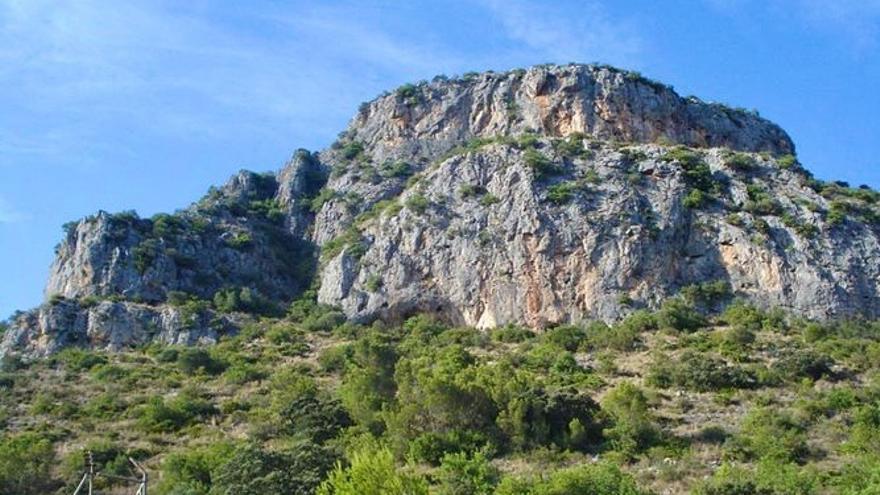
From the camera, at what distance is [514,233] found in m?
63.8

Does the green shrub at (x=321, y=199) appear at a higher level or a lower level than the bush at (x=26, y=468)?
higher

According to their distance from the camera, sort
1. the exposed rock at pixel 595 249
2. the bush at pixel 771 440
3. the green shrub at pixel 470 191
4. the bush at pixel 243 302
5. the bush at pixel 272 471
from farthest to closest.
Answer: the green shrub at pixel 470 191
the bush at pixel 243 302
the exposed rock at pixel 595 249
the bush at pixel 771 440
the bush at pixel 272 471

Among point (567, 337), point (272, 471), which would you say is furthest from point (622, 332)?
point (272, 471)

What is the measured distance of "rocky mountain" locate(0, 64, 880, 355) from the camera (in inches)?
2365

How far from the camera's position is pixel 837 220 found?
6178 cm

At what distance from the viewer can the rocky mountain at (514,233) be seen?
60062 mm

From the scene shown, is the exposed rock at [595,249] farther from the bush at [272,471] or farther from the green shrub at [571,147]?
the bush at [272,471]

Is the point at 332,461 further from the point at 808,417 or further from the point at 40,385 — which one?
the point at 40,385

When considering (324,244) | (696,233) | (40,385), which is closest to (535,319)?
(696,233)

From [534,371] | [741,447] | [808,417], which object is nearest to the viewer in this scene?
[741,447]

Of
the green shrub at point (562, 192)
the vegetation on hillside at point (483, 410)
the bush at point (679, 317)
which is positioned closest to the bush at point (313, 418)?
the vegetation on hillside at point (483, 410)

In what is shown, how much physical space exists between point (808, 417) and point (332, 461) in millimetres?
18180

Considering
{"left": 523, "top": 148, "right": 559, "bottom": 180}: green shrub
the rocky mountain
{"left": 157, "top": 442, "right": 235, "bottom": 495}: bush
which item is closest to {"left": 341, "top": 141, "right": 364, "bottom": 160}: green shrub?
the rocky mountain

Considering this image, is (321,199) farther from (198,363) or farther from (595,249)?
(198,363)
